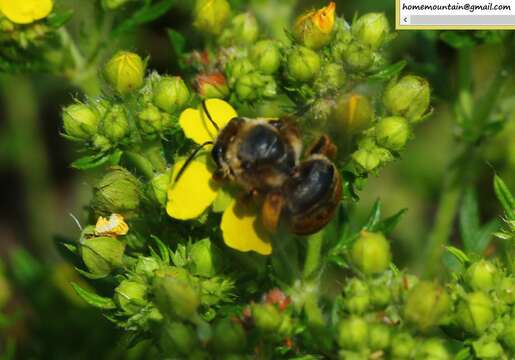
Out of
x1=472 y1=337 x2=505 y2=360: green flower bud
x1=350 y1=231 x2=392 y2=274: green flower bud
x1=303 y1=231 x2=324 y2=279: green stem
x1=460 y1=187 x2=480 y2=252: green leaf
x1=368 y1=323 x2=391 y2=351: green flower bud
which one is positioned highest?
x1=350 y1=231 x2=392 y2=274: green flower bud

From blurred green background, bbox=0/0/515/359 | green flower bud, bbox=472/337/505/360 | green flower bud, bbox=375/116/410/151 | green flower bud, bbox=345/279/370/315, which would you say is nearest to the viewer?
green flower bud, bbox=345/279/370/315

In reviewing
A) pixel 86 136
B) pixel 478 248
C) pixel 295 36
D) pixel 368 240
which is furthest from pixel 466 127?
pixel 86 136

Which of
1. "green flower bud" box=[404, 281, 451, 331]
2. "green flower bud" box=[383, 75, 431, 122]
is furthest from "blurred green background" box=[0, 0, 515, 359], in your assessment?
"green flower bud" box=[404, 281, 451, 331]

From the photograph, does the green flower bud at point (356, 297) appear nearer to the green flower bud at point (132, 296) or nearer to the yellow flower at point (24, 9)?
the green flower bud at point (132, 296)

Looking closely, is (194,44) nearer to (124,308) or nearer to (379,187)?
(124,308)

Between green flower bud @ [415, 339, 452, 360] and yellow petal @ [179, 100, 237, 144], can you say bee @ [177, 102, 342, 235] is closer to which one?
yellow petal @ [179, 100, 237, 144]
